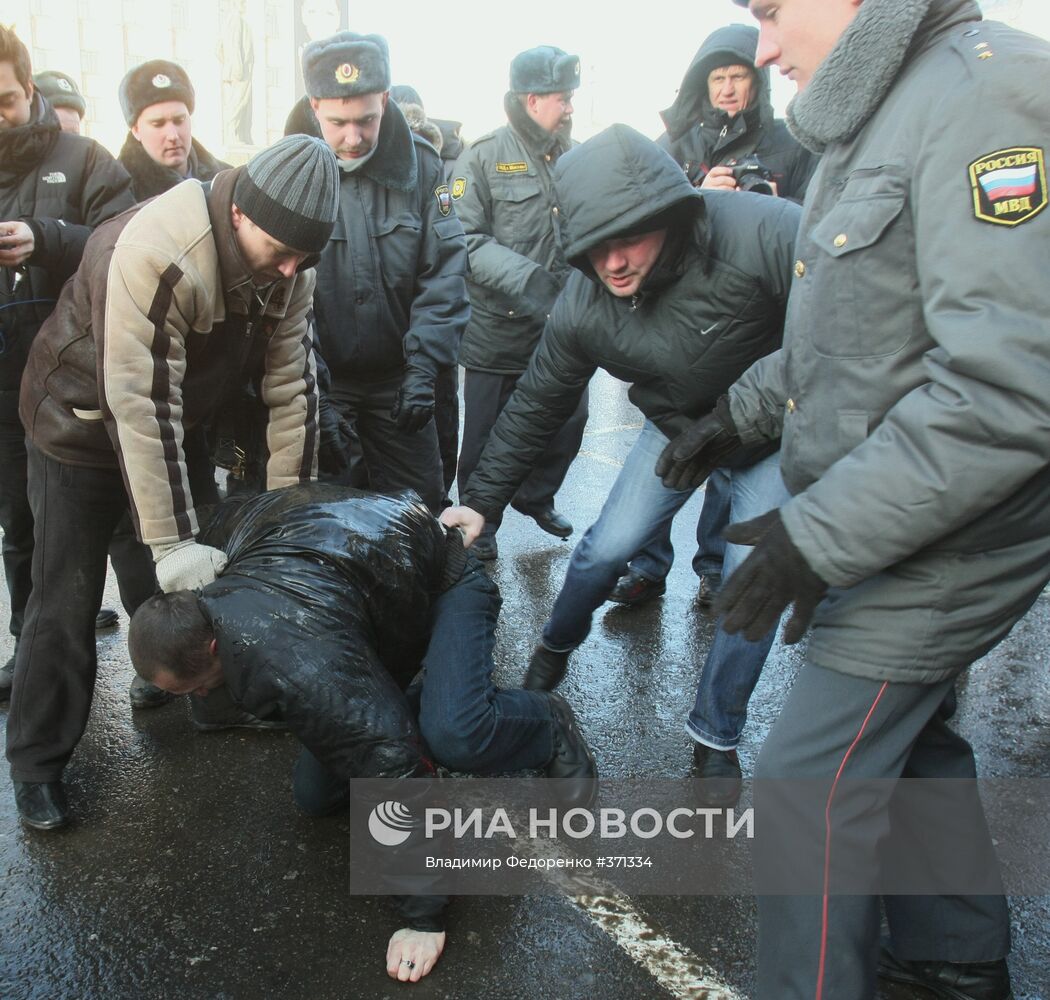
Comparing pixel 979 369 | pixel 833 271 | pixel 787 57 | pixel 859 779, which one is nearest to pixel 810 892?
pixel 859 779

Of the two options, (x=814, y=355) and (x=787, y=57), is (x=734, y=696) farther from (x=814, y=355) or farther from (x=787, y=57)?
(x=787, y=57)

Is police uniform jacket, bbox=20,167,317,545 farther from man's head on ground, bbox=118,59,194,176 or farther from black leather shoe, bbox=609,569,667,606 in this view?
black leather shoe, bbox=609,569,667,606

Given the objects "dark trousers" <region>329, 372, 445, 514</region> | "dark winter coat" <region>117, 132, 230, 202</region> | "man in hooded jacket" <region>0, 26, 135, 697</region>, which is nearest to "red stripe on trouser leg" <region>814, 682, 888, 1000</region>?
"dark trousers" <region>329, 372, 445, 514</region>

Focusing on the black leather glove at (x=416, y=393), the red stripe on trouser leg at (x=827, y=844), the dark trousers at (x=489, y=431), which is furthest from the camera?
the dark trousers at (x=489, y=431)

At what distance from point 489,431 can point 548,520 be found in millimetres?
530

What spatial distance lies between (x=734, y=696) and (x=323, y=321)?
2.03 metres

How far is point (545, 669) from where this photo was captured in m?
3.13

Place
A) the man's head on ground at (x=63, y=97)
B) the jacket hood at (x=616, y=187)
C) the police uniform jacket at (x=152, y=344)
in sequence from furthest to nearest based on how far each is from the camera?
the man's head on ground at (x=63, y=97) < the jacket hood at (x=616, y=187) < the police uniform jacket at (x=152, y=344)

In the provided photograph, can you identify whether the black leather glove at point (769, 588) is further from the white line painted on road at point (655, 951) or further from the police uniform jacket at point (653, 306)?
the police uniform jacket at point (653, 306)

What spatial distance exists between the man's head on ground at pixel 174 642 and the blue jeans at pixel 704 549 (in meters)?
2.17

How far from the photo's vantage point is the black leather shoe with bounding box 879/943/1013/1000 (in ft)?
6.44

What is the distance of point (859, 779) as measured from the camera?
1607 millimetres

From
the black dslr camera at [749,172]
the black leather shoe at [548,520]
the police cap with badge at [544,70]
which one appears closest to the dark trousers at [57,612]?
the black leather shoe at [548,520]

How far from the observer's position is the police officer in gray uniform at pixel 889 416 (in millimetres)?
1318
